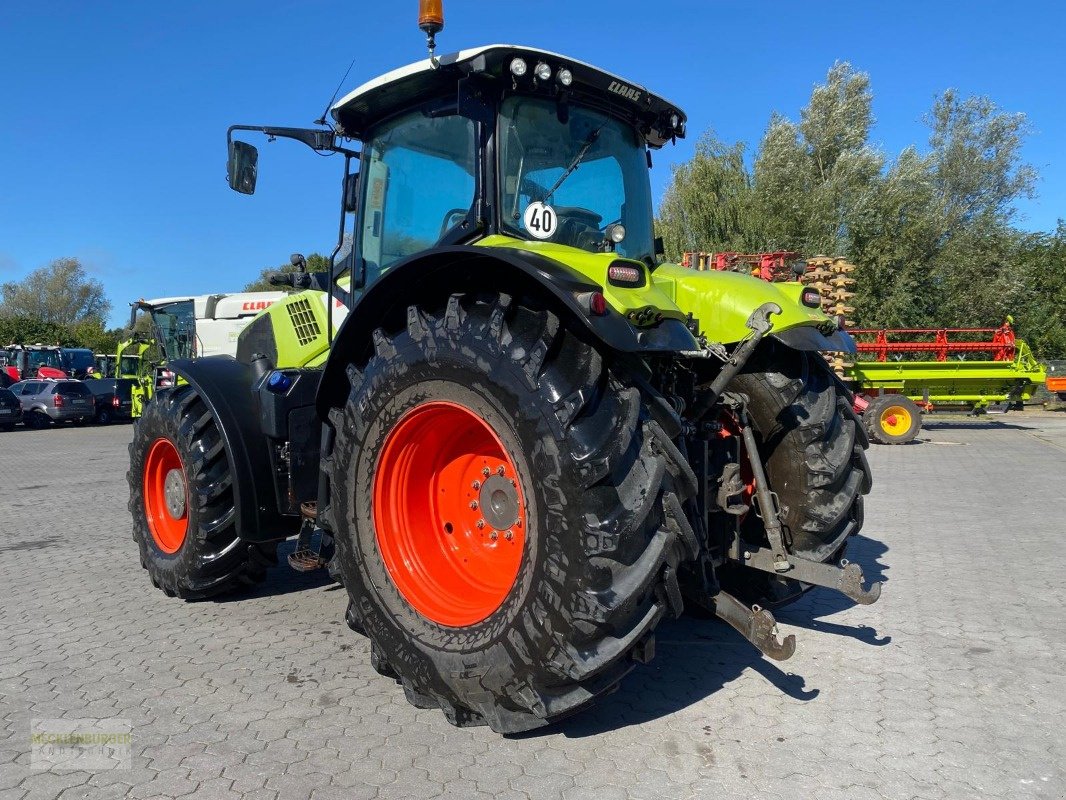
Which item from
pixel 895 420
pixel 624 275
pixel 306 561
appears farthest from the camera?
pixel 895 420

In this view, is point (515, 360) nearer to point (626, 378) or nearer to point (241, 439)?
point (626, 378)

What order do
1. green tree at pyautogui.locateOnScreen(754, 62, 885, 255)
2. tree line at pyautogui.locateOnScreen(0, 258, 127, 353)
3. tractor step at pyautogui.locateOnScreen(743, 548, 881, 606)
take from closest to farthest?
1. tractor step at pyautogui.locateOnScreen(743, 548, 881, 606)
2. green tree at pyautogui.locateOnScreen(754, 62, 885, 255)
3. tree line at pyautogui.locateOnScreen(0, 258, 127, 353)

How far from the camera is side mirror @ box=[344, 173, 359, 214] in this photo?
4.34 metres

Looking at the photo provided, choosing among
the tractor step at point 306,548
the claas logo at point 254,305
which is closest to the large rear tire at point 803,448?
the tractor step at point 306,548

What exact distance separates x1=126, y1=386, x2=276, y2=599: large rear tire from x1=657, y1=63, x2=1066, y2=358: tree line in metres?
23.7

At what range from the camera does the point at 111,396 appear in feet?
80.6

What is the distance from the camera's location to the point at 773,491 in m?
3.75

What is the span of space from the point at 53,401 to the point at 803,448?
80.4 ft

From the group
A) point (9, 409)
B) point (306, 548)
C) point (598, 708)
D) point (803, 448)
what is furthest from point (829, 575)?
point (9, 409)

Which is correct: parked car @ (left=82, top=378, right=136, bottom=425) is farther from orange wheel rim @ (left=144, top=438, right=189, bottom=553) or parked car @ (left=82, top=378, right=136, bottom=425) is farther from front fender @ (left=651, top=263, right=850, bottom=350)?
front fender @ (left=651, top=263, right=850, bottom=350)

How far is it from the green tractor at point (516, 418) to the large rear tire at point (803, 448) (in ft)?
0.04

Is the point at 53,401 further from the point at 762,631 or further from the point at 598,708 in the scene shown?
the point at 762,631

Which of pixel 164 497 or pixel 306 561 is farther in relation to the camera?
pixel 164 497

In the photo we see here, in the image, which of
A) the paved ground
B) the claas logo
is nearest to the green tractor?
the paved ground
